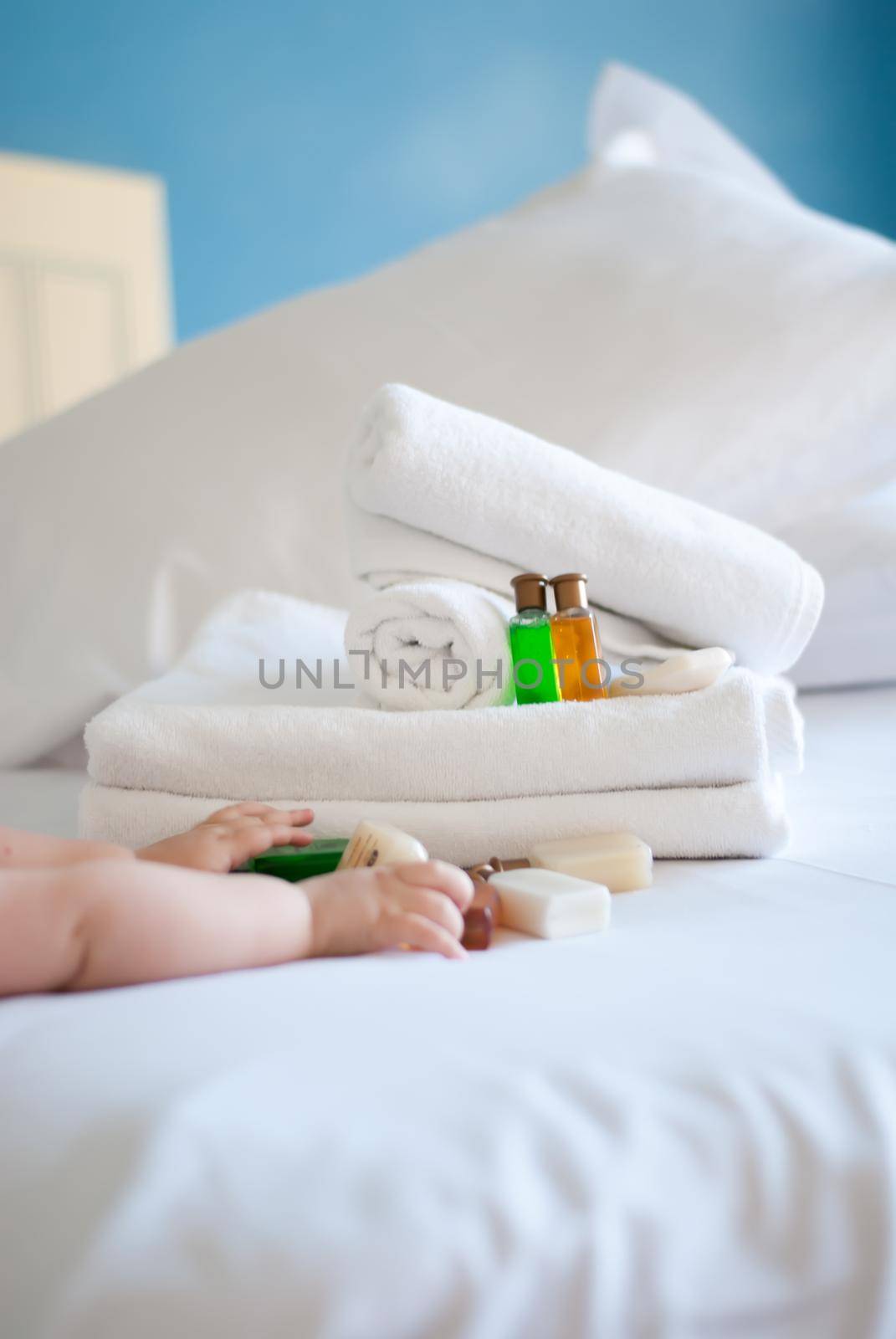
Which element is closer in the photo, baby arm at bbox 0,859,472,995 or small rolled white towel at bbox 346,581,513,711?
baby arm at bbox 0,859,472,995

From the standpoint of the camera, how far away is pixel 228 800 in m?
0.75

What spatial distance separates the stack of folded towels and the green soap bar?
0.07 m

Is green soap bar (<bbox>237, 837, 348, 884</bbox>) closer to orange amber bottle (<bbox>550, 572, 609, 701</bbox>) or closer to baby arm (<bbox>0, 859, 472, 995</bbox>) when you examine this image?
baby arm (<bbox>0, 859, 472, 995</bbox>)

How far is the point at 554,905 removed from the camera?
571 mm

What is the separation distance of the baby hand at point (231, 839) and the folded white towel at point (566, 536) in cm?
27

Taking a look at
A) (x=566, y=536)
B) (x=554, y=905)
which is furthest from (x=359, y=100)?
(x=554, y=905)

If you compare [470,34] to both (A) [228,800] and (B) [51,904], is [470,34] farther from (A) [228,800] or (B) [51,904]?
(B) [51,904]

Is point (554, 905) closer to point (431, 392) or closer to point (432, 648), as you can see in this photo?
point (432, 648)

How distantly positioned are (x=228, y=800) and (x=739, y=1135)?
44 cm

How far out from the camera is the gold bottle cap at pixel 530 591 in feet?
2.57

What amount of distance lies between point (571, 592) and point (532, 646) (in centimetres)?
5

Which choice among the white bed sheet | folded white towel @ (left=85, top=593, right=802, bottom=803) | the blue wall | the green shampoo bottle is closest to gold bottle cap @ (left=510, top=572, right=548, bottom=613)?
the green shampoo bottle

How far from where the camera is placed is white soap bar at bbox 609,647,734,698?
2.38 feet

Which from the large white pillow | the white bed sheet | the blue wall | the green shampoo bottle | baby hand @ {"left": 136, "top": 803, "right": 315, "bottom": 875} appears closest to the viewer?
the white bed sheet
